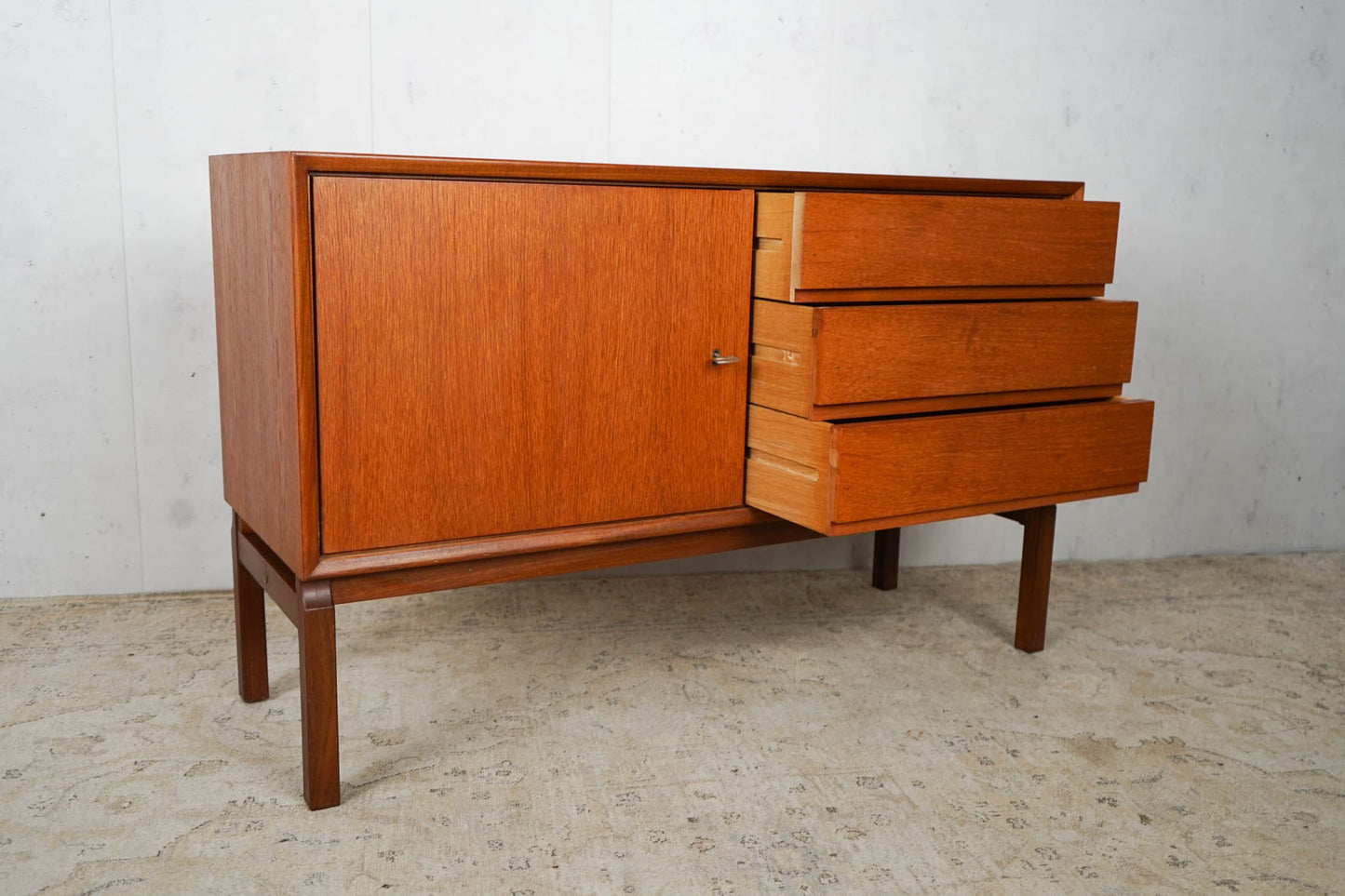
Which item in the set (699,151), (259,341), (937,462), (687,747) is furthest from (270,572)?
(699,151)

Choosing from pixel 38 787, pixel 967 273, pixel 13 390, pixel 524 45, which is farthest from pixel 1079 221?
pixel 13 390

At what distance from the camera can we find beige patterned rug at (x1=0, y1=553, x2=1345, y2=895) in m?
1.28

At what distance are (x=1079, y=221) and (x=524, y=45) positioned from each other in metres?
1.05

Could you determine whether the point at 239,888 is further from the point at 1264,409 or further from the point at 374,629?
the point at 1264,409

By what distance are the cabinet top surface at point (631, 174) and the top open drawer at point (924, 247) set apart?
62 millimetres

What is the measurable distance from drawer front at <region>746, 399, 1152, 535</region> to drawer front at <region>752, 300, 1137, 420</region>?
0.03 m

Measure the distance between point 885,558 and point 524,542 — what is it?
42.8 inches

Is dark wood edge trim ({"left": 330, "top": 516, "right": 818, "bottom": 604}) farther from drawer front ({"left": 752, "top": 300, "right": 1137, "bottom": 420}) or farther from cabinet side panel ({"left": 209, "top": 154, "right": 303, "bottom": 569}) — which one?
drawer front ({"left": 752, "top": 300, "right": 1137, "bottom": 420})

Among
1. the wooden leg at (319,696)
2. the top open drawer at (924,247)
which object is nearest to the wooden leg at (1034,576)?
the top open drawer at (924,247)

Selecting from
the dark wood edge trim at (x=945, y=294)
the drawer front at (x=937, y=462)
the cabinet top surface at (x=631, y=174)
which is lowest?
the drawer front at (x=937, y=462)

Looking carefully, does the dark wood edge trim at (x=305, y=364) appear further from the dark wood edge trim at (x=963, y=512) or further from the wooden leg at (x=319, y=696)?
the dark wood edge trim at (x=963, y=512)

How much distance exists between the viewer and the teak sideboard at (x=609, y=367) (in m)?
1.27

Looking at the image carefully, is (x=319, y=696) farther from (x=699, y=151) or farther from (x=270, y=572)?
(x=699, y=151)

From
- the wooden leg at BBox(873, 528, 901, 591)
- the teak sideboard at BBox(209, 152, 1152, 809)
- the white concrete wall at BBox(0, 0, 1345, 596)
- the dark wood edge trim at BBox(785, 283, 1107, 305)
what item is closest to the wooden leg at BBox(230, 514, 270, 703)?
the teak sideboard at BBox(209, 152, 1152, 809)
